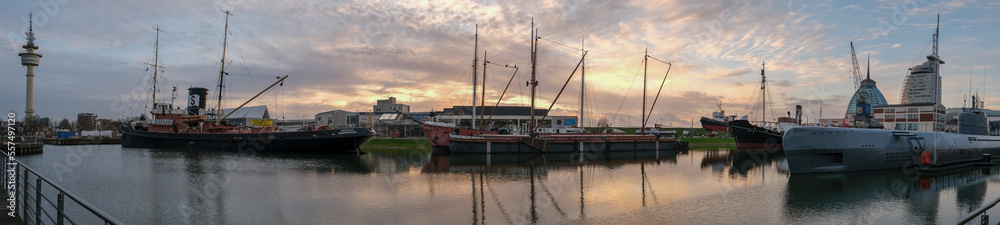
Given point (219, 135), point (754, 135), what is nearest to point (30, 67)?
point (219, 135)

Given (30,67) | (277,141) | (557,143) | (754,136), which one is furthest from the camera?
(30,67)

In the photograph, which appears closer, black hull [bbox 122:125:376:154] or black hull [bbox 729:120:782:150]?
black hull [bbox 122:125:376:154]

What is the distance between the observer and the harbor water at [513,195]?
13.9m

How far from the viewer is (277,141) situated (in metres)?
44.4

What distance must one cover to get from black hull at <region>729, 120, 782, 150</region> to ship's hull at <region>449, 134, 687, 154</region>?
703 centimetres

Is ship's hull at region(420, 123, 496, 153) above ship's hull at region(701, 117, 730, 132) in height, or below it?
below

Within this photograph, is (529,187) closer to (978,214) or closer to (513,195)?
(513,195)

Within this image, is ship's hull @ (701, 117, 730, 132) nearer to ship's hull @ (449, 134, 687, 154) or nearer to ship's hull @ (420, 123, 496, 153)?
ship's hull @ (449, 134, 687, 154)

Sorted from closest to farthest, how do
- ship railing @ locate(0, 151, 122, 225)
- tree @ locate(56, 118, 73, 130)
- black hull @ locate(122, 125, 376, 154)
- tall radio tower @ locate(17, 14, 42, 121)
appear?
ship railing @ locate(0, 151, 122, 225) → black hull @ locate(122, 125, 376, 154) → tall radio tower @ locate(17, 14, 42, 121) → tree @ locate(56, 118, 73, 130)

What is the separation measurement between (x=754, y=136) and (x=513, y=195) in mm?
44804

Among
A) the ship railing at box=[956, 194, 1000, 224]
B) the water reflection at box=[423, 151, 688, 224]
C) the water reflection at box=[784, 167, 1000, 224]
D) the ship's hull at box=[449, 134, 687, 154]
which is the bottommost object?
the water reflection at box=[423, 151, 688, 224]

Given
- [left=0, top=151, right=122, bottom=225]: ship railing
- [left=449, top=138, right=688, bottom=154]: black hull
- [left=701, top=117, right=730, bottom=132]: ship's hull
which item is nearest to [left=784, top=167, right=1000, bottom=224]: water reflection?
[left=0, top=151, right=122, bottom=225]: ship railing

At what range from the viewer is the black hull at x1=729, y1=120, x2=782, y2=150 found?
176 ft

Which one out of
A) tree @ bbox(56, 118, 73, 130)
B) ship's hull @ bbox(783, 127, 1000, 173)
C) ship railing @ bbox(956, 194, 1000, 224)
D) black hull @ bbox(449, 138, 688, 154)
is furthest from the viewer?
tree @ bbox(56, 118, 73, 130)
